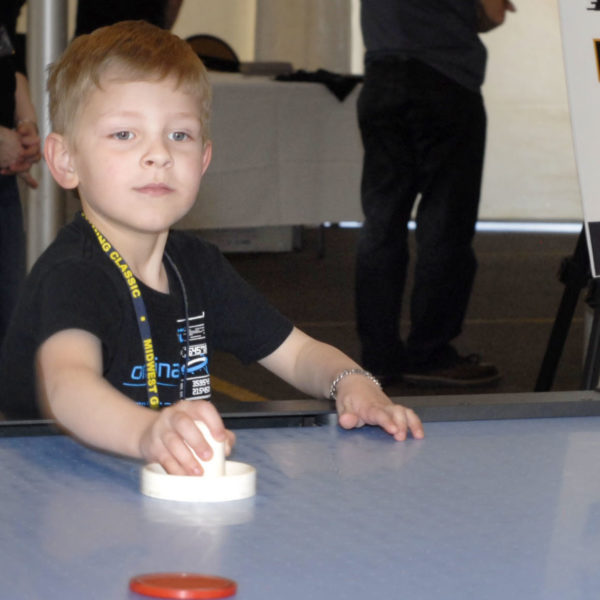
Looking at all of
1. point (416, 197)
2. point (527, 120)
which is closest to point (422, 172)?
point (416, 197)

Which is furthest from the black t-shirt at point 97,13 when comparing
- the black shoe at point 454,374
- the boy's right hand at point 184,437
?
the boy's right hand at point 184,437

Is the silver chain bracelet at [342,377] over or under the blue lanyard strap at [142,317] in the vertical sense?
under

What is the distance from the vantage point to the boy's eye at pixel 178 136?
4.22ft

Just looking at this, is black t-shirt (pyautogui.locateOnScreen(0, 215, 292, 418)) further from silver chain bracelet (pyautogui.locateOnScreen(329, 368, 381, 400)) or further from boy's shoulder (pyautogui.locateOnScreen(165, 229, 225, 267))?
silver chain bracelet (pyautogui.locateOnScreen(329, 368, 381, 400))

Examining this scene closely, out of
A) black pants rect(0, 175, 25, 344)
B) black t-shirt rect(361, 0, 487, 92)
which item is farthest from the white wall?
black pants rect(0, 175, 25, 344)

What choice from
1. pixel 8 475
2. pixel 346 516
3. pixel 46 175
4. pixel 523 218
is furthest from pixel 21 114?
pixel 523 218

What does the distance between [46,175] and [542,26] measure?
8.30 m

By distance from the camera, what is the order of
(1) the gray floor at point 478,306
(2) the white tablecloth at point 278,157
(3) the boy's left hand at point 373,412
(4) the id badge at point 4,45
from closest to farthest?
(3) the boy's left hand at point 373,412 → (4) the id badge at point 4,45 → (1) the gray floor at point 478,306 → (2) the white tablecloth at point 278,157

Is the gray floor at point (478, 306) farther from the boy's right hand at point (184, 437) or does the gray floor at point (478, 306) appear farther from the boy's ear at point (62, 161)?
the boy's right hand at point (184, 437)

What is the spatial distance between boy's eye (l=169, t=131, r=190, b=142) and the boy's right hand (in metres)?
0.48

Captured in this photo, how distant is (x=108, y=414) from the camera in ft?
3.24

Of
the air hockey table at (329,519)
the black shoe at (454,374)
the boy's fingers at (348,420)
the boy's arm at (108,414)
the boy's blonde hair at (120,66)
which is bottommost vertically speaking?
the black shoe at (454,374)

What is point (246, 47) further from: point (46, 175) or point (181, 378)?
point (181, 378)

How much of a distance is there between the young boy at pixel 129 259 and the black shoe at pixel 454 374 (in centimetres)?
199
